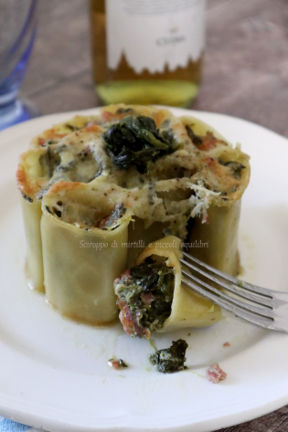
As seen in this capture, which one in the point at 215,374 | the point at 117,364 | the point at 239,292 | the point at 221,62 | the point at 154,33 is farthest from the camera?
the point at 221,62

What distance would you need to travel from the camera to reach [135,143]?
1.94 metres

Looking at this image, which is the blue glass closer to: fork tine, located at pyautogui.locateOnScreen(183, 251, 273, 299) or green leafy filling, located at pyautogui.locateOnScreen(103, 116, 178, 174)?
green leafy filling, located at pyautogui.locateOnScreen(103, 116, 178, 174)

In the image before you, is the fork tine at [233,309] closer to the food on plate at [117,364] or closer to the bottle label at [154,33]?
the food on plate at [117,364]

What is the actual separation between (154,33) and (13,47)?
0.63 meters

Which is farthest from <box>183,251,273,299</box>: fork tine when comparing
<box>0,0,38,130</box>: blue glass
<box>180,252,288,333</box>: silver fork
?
<box>0,0,38,130</box>: blue glass

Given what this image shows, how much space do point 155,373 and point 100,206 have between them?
0.49m

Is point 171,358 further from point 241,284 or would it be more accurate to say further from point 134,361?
point 241,284

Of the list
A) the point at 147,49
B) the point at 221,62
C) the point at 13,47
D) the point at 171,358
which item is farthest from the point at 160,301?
the point at 221,62

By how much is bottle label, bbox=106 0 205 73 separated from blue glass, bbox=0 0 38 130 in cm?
36

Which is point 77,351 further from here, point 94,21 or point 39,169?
point 94,21

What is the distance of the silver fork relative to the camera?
1824 mm

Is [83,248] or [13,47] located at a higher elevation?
[13,47]

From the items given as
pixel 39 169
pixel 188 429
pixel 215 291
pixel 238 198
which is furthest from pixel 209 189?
pixel 188 429

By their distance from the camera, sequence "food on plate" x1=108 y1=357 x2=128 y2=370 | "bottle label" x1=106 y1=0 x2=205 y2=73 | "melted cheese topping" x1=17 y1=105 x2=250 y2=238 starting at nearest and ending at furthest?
"food on plate" x1=108 y1=357 x2=128 y2=370 < "melted cheese topping" x1=17 y1=105 x2=250 y2=238 < "bottle label" x1=106 y1=0 x2=205 y2=73
